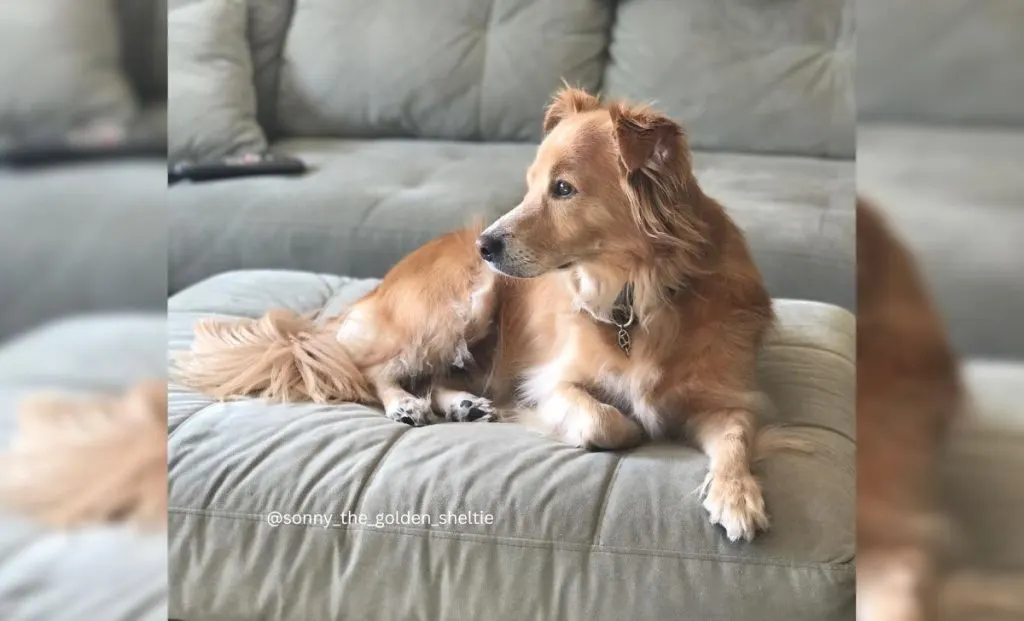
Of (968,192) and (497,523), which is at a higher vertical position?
(968,192)

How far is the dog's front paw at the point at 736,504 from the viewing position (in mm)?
975

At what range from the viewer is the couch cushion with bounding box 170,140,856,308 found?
117 cm

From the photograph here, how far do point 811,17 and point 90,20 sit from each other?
0.84 metres

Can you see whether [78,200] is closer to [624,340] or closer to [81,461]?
[81,461]

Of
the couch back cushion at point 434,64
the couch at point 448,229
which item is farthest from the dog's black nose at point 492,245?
the couch back cushion at point 434,64

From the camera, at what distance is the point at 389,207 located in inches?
52.5

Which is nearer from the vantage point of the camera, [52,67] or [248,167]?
[52,67]

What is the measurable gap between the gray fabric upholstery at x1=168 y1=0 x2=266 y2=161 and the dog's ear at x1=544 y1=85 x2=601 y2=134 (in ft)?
1.42

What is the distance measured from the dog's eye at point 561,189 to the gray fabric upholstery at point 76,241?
2.06 feet

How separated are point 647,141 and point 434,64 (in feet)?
1.26

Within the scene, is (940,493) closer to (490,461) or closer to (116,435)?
(490,461)

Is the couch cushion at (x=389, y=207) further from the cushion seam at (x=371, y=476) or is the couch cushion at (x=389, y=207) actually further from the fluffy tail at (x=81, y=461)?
the fluffy tail at (x=81, y=461)

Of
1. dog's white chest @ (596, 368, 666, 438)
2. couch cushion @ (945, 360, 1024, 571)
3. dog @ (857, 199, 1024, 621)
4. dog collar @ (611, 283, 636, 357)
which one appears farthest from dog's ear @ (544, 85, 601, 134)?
couch cushion @ (945, 360, 1024, 571)

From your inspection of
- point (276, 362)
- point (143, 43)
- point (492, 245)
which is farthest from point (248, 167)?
point (143, 43)
